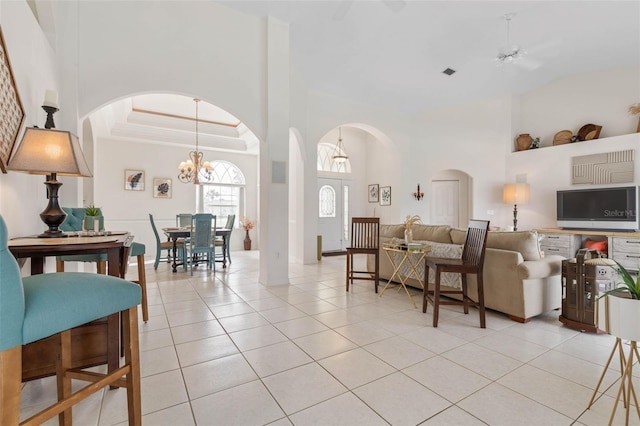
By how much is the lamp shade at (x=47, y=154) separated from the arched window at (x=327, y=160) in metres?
6.56

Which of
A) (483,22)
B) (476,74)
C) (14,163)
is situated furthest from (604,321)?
(476,74)

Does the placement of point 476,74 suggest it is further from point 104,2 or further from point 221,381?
point 221,381

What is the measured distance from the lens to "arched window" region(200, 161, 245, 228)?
8242 millimetres

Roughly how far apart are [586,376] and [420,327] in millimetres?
1179

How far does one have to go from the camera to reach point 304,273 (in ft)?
17.1

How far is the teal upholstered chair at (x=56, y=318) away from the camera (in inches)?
35.7

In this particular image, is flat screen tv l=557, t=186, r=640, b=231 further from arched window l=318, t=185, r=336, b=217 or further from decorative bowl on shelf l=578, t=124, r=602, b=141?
arched window l=318, t=185, r=336, b=217

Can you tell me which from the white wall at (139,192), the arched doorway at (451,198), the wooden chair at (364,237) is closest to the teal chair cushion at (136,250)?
the wooden chair at (364,237)

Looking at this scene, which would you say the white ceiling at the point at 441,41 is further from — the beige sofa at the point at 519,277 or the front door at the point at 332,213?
the beige sofa at the point at 519,277

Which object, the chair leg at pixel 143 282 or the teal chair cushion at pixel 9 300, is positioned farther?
the chair leg at pixel 143 282

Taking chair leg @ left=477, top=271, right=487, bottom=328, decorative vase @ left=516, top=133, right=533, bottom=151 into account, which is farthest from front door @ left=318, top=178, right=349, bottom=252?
chair leg @ left=477, top=271, right=487, bottom=328

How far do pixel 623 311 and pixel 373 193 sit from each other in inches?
293

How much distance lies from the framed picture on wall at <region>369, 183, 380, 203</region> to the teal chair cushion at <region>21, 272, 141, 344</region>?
25.3 ft

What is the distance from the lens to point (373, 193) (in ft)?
28.5
